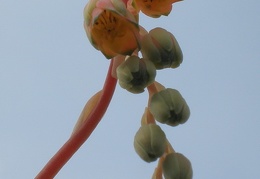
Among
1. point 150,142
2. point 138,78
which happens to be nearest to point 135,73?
point 138,78

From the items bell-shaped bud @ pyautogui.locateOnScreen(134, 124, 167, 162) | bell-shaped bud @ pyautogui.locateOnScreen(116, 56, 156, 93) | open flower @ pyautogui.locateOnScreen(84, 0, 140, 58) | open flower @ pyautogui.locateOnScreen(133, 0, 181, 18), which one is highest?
open flower @ pyautogui.locateOnScreen(133, 0, 181, 18)

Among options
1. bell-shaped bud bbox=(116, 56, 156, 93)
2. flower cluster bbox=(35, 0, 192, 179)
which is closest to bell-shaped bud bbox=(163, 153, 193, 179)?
flower cluster bbox=(35, 0, 192, 179)

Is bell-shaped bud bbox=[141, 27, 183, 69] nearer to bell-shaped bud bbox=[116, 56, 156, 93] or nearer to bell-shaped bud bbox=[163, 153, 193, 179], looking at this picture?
bell-shaped bud bbox=[116, 56, 156, 93]

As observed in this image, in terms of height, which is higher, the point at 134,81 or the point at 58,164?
the point at 134,81

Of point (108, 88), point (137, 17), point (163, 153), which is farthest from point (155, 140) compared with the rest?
→ point (137, 17)

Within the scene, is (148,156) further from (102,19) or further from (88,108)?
(102,19)

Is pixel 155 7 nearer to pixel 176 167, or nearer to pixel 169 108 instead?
pixel 169 108

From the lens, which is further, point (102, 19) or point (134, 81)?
point (102, 19)
